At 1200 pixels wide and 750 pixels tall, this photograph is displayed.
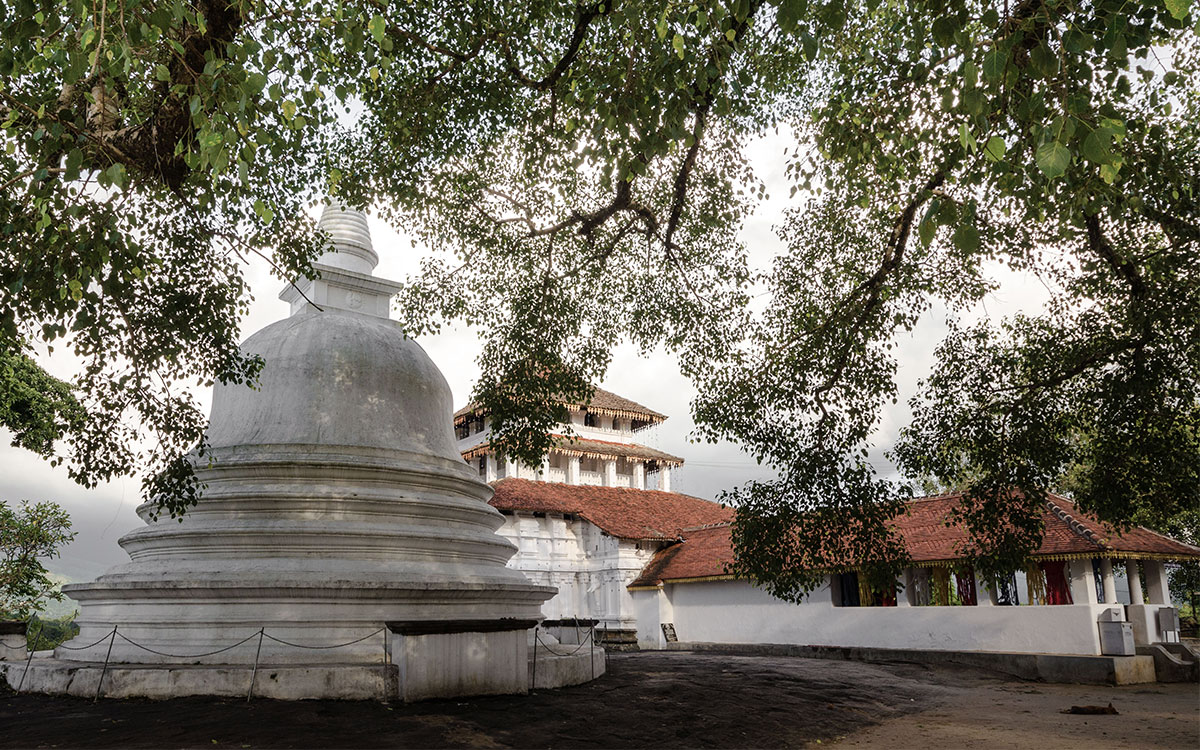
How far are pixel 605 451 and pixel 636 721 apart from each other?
26.4 m

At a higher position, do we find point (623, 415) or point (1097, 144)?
point (623, 415)

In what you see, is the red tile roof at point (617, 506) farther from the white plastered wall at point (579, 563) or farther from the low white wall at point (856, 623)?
the low white wall at point (856, 623)

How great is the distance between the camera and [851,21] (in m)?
9.59

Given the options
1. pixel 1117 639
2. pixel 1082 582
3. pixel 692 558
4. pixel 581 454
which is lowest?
pixel 1117 639

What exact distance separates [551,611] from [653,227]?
1875cm

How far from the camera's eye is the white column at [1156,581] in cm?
1700

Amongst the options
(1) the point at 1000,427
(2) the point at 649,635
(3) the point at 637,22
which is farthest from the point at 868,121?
(2) the point at 649,635

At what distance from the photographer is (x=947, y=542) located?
18.4 m

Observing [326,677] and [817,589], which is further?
[817,589]

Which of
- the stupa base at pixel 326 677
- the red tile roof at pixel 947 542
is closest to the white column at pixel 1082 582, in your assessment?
the red tile roof at pixel 947 542

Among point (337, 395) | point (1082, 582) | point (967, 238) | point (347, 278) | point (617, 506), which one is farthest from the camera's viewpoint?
point (617, 506)

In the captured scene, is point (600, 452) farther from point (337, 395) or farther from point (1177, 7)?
point (1177, 7)

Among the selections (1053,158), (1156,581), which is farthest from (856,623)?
(1053,158)

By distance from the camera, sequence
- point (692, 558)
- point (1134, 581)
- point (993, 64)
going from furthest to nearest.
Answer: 1. point (692, 558)
2. point (1134, 581)
3. point (993, 64)
